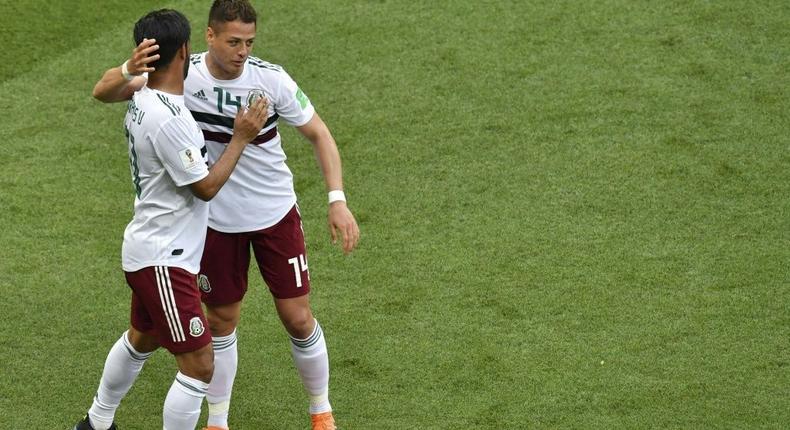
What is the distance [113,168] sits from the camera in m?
8.02

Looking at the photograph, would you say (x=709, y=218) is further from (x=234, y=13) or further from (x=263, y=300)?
(x=234, y=13)

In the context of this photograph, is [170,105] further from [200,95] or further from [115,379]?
[115,379]

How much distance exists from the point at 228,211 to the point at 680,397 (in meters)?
2.26

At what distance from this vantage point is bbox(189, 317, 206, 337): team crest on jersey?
16.2ft

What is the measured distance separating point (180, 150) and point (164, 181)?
20 centimetres

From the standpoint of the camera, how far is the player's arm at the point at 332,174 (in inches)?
205

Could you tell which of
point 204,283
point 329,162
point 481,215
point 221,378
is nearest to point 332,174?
point 329,162

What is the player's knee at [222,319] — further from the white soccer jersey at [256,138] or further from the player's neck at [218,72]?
the player's neck at [218,72]

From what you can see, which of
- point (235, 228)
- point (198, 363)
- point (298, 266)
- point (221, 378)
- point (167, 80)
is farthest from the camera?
point (221, 378)

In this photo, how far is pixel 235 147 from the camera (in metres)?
4.89

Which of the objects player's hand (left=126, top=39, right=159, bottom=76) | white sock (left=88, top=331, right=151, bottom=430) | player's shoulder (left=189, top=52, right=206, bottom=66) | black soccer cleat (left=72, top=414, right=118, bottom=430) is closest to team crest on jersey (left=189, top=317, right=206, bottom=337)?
white sock (left=88, top=331, right=151, bottom=430)

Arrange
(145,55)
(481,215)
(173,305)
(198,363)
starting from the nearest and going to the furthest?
(145,55) < (173,305) < (198,363) < (481,215)

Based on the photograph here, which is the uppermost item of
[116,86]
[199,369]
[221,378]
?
[116,86]

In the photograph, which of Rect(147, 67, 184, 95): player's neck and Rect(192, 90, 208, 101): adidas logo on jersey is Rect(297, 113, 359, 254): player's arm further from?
Rect(147, 67, 184, 95): player's neck
